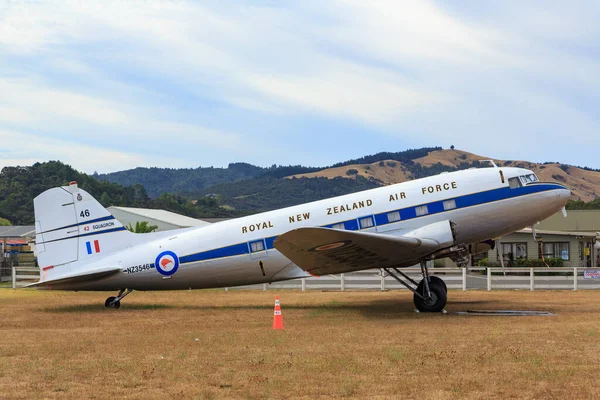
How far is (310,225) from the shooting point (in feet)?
65.5

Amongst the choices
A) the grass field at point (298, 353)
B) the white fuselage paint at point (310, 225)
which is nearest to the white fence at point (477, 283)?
the grass field at point (298, 353)

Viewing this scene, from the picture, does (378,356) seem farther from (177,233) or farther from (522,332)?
(177,233)

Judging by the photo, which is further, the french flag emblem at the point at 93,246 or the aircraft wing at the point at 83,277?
the french flag emblem at the point at 93,246

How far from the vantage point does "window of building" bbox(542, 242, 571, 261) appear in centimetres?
5181

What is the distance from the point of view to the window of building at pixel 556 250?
51.8 meters

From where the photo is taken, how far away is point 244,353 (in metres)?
12.3

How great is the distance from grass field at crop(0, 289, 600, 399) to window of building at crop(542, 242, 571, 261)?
32131mm

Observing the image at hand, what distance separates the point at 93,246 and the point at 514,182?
13099mm

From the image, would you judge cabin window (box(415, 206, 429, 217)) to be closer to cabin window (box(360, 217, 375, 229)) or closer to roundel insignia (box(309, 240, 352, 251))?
cabin window (box(360, 217, 375, 229))

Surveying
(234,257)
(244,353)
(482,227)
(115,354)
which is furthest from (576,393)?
(234,257)

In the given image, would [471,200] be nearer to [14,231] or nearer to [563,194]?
[563,194]

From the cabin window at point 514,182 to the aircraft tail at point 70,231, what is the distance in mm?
11824

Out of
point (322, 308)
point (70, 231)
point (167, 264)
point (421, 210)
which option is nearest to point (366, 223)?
point (421, 210)

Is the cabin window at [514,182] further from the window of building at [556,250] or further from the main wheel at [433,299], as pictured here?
the window of building at [556,250]
